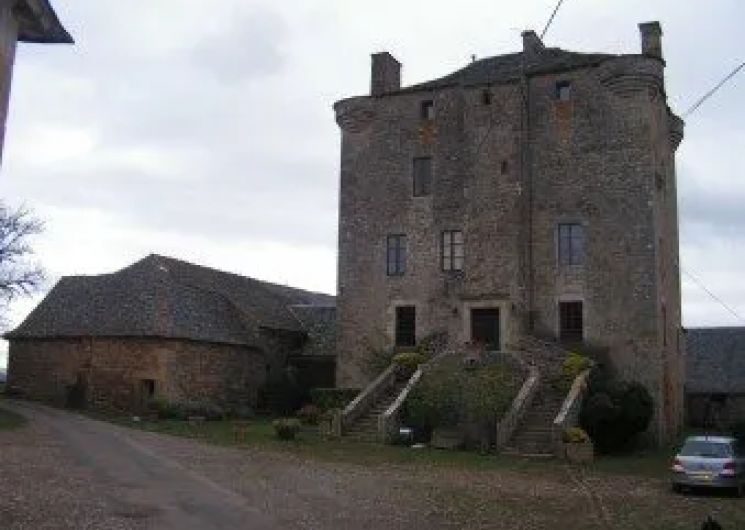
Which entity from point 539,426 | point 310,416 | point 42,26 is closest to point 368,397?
point 310,416

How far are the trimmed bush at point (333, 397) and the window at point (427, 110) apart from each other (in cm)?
1258

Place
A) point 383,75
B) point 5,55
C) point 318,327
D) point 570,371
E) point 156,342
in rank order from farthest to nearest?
point 318,327, point 383,75, point 156,342, point 570,371, point 5,55

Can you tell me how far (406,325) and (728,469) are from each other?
64.6 feet

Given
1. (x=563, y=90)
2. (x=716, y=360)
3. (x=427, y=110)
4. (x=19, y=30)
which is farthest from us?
(x=716, y=360)

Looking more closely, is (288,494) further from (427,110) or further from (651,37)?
(651,37)

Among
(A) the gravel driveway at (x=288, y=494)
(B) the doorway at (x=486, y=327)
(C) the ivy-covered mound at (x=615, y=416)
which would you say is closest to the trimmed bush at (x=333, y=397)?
(B) the doorway at (x=486, y=327)

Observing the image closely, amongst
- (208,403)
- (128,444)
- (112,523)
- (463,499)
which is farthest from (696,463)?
(208,403)

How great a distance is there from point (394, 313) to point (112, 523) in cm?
2605

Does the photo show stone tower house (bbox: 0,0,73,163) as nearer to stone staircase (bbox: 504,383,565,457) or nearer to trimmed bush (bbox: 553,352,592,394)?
stone staircase (bbox: 504,383,565,457)

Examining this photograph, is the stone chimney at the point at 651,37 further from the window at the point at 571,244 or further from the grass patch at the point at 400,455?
the grass patch at the point at 400,455

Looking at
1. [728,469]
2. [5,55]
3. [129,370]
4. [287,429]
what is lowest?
[728,469]

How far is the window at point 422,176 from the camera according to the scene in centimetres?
4038

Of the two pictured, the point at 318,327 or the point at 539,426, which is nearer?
the point at 539,426

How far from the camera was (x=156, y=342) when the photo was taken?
40000 millimetres
